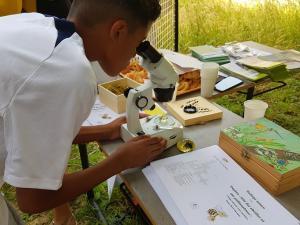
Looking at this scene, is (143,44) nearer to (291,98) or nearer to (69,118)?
(69,118)

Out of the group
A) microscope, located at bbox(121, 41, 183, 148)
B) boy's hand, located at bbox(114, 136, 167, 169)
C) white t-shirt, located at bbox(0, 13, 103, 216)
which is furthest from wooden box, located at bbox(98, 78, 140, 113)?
white t-shirt, located at bbox(0, 13, 103, 216)

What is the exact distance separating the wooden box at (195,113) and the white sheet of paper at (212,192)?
0.22 metres

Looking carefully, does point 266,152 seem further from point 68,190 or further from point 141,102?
point 68,190

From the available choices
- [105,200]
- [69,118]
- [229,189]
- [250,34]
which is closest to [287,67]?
[229,189]

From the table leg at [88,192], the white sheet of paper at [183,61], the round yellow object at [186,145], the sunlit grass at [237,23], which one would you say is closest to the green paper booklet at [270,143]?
the round yellow object at [186,145]

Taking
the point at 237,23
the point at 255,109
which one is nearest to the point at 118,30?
the point at 255,109

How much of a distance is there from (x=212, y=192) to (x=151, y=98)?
37cm

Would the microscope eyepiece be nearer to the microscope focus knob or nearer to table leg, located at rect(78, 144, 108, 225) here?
the microscope focus knob

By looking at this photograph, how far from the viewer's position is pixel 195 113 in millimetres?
1271

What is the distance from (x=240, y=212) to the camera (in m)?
0.81

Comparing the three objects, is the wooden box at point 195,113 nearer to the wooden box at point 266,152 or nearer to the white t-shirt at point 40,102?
the wooden box at point 266,152

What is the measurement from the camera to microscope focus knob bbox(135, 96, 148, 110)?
3.38 feet

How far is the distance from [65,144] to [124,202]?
138cm

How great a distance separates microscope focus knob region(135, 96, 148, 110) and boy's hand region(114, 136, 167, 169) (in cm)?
10
